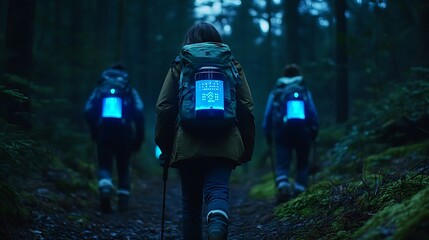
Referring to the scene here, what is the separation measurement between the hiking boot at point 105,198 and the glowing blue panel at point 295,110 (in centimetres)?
328

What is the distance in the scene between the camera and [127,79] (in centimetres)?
778

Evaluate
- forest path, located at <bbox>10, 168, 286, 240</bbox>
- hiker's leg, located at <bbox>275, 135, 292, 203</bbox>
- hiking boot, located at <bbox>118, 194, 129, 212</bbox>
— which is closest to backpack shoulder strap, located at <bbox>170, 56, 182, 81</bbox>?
forest path, located at <bbox>10, 168, 286, 240</bbox>

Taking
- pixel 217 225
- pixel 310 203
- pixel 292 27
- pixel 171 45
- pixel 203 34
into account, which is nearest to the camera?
pixel 217 225

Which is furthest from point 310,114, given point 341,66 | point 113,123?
point 341,66

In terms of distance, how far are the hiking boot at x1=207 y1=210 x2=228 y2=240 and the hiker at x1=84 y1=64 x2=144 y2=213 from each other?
400 cm

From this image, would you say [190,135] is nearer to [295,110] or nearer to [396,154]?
[295,110]

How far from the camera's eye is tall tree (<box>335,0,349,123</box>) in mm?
13414

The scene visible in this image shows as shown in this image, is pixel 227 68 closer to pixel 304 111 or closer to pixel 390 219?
pixel 390 219

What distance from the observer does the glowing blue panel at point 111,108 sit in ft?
24.1

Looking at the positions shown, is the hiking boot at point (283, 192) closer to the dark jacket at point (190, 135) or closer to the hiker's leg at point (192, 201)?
the dark jacket at point (190, 135)

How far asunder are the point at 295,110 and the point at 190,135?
387 centimetres

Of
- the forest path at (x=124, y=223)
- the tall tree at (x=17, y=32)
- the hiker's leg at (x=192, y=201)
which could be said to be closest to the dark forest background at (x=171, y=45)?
the tall tree at (x=17, y=32)

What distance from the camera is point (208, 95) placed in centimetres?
388

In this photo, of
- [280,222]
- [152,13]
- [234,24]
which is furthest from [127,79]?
[234,24]
